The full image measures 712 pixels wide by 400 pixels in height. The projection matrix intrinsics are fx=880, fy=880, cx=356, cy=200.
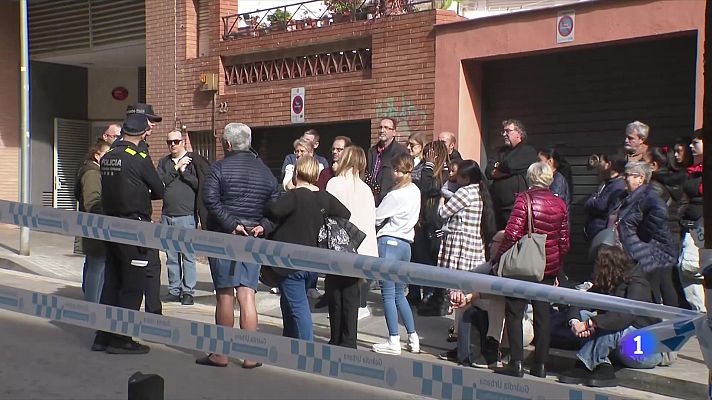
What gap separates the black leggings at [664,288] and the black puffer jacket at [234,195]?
10.8ft

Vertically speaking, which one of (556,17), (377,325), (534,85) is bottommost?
(377,325)

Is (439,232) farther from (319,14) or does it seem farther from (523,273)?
(319,14)

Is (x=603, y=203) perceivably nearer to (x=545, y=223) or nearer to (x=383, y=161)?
(x=545, y=223)

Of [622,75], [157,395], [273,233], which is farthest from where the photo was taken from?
[622,75]

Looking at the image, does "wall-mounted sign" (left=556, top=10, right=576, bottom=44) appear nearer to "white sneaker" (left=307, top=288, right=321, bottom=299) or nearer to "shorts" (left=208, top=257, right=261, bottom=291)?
"white sneaker" (left=307, top=288, right=321, bottom=299)

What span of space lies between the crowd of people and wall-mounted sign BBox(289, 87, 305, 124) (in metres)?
4.71

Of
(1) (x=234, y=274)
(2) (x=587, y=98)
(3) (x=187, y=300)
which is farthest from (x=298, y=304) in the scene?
(2) (x=587, y=98)

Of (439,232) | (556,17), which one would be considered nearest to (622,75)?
(556,17)

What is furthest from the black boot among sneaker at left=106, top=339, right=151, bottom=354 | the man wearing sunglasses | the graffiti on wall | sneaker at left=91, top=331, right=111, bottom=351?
the graffiti on wall

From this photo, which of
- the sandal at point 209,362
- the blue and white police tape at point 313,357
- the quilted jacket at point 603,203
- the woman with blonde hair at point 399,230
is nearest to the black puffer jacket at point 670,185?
the quilted jacket at point 603,203

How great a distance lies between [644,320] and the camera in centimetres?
688

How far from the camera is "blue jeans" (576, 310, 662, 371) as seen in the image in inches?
263

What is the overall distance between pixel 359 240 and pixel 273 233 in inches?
26.6

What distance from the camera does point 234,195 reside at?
671 centimetres
